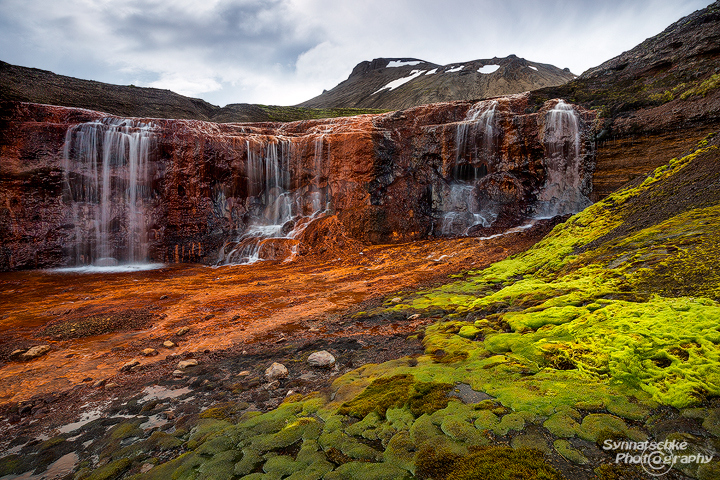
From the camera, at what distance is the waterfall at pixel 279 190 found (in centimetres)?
1834

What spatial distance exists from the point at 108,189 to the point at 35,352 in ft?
43.6

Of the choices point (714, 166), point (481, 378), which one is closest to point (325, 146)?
point (714, 166)

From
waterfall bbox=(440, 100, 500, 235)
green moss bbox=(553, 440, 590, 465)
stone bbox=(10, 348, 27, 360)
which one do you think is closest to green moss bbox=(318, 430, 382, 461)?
green moss bbox=(553, 440, 590, 465)

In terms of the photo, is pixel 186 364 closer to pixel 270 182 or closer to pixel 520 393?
pixel 520 393

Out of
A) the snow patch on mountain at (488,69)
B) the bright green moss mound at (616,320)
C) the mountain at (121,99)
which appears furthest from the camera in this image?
the snow patch on mountain at (488,69)

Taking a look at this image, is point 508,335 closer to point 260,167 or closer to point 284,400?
point 284,400

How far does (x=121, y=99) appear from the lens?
104 ft

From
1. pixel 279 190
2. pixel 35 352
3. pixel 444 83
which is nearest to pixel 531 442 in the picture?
pixel 35 352

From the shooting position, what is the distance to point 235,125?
20.6 m

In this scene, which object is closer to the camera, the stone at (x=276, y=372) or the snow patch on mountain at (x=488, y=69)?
the stone at (x=276, y=372)

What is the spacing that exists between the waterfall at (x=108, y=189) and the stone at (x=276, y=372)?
15552 millimetres

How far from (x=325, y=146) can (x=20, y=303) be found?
1458cm

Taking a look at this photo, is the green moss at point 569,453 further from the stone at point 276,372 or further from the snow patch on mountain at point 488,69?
the snow patch on mountain at point 488,69

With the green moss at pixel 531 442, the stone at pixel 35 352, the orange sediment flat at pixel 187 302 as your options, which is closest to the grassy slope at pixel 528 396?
the green moss at pixel 531 442
